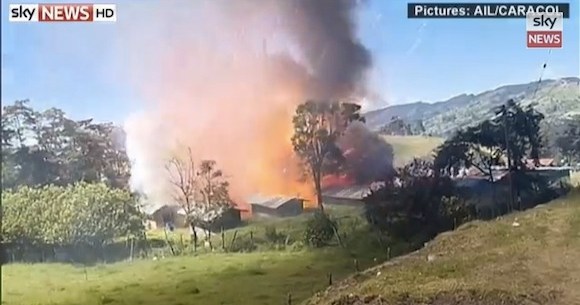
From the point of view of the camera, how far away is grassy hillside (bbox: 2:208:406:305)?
1939 mm

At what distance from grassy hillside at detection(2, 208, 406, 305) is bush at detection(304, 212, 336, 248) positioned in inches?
0.8

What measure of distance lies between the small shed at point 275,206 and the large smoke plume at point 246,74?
0.02 metres

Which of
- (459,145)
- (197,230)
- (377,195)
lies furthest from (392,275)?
(197,230)

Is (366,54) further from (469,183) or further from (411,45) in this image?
(469,183)

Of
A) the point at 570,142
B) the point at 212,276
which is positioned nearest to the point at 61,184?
the point at 212,276

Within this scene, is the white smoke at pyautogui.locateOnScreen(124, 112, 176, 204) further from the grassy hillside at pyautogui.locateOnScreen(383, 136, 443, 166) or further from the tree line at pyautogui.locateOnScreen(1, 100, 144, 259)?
the grassy hillside at pyautogui.locateOnScreen(383, 136, 443, 166)

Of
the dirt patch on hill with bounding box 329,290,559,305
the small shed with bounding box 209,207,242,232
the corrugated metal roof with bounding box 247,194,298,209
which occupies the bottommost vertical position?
the dirt patch on hill with bounding box 329,290,559,305

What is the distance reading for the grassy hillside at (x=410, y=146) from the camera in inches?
79.3

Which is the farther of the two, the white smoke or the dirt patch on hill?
the white smoke

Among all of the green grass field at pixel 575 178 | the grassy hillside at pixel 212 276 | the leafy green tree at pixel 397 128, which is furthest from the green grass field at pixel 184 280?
the green grass field at pixel 575 178

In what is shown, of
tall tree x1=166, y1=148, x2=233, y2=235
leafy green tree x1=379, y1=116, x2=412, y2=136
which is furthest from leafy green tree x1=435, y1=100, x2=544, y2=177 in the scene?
tall tree x1=166, y1=148, x2=233, y2=235

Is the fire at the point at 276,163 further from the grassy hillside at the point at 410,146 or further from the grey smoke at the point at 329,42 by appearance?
the grassy hillside at the point at 410,146

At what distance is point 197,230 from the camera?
6.58 ft

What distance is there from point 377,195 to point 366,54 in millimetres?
388
